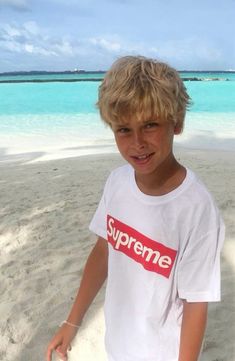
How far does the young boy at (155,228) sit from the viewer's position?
115 cm

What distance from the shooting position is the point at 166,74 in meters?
1.17

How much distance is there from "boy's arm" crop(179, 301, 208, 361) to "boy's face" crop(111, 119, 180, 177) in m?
Answer: 0.39

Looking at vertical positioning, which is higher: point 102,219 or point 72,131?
point 102,219

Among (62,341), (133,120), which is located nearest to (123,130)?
(133,120)

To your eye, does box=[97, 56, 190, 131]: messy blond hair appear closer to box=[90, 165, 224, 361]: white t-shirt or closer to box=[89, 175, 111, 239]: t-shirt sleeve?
box=[90, 165, 224, 361]: white t-shirt

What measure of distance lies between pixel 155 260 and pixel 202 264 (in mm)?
141

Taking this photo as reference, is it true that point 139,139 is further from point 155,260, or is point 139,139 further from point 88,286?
point 88,286

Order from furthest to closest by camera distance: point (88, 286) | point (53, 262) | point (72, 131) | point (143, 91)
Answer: point (72, 131), point (53, 262), point (88, 286), point (143, 91)

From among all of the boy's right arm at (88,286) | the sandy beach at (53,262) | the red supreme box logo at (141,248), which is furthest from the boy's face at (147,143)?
the sandy beach at (53,262)

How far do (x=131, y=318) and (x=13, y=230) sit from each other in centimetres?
319

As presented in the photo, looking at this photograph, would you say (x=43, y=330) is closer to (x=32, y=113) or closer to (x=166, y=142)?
(x=166, y=142)

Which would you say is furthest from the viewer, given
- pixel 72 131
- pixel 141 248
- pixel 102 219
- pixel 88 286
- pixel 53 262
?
pixel 72 131

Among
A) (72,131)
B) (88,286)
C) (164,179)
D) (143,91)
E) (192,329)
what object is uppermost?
(143,91)

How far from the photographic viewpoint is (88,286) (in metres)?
1.55
